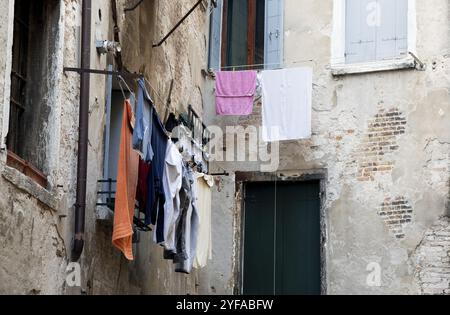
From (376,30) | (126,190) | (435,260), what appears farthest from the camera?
(376,30)

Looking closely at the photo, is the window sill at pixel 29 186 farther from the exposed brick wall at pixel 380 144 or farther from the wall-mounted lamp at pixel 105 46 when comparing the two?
the exposed brick wall at pixel 380 144

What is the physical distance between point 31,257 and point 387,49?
778 cm

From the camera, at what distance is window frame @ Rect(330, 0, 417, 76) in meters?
15.5

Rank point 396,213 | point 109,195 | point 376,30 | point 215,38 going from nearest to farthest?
point 109,195 → point 396,213 → point 376,30 → point 215,38

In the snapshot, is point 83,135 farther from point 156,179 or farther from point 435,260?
point 435,260

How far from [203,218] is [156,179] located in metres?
1.89

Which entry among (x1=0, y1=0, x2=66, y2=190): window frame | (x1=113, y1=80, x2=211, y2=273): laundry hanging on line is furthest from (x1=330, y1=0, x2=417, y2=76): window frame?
(x1=0, y1=0, x2=66, y2=190): window frame

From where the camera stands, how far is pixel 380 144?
15398 millimetres

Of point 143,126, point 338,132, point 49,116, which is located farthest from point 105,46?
point 338,132

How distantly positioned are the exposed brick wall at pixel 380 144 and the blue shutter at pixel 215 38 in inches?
98.1

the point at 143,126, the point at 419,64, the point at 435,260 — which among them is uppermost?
the point at 419,64

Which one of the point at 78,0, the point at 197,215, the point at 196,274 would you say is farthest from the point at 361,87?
the point at 78,0

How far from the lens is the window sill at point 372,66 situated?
15.5 m

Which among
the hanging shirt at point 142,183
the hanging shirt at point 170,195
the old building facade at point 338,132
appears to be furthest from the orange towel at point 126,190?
the old building facade at point 338,132
